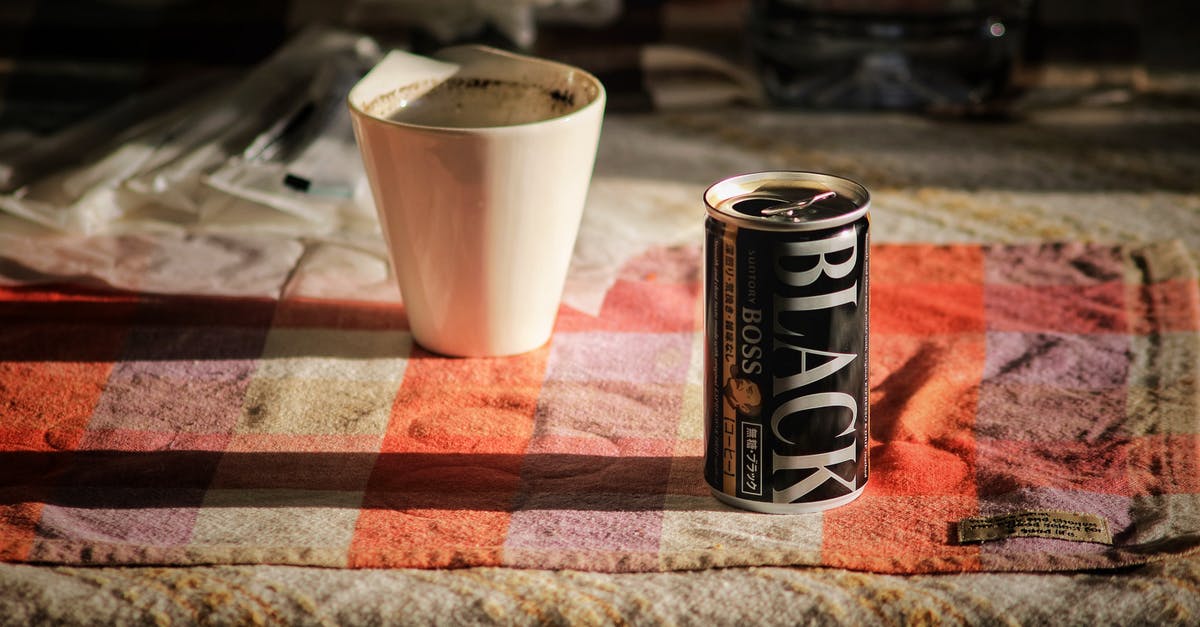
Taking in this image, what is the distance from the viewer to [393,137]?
53 centimetres

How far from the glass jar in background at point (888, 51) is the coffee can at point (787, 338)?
1.78ft

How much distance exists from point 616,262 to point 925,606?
36cm

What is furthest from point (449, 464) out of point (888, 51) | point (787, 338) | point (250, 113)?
point (888, 51)

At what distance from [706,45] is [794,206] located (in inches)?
27.9

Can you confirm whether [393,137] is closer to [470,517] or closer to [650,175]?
[470,517]

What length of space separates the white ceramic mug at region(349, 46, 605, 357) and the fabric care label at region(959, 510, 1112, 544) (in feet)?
0.80

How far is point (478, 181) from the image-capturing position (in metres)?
0.54

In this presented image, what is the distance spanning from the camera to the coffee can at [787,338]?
0.43 metres

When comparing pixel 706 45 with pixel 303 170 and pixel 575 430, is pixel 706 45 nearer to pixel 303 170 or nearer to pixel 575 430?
pixel 303 170

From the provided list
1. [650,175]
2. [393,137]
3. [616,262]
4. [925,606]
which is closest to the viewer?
[925,606]

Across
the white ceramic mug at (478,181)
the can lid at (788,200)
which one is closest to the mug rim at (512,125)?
the white ceramic mug at (478,181)

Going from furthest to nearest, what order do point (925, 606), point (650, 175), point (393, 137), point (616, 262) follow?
point (650, 175) → point (616, 262) → point (393, 137) → point (925, 606)

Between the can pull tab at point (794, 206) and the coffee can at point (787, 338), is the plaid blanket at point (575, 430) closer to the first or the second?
the coffee can at point (787, 338)

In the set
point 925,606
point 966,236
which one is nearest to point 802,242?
point 925,606
